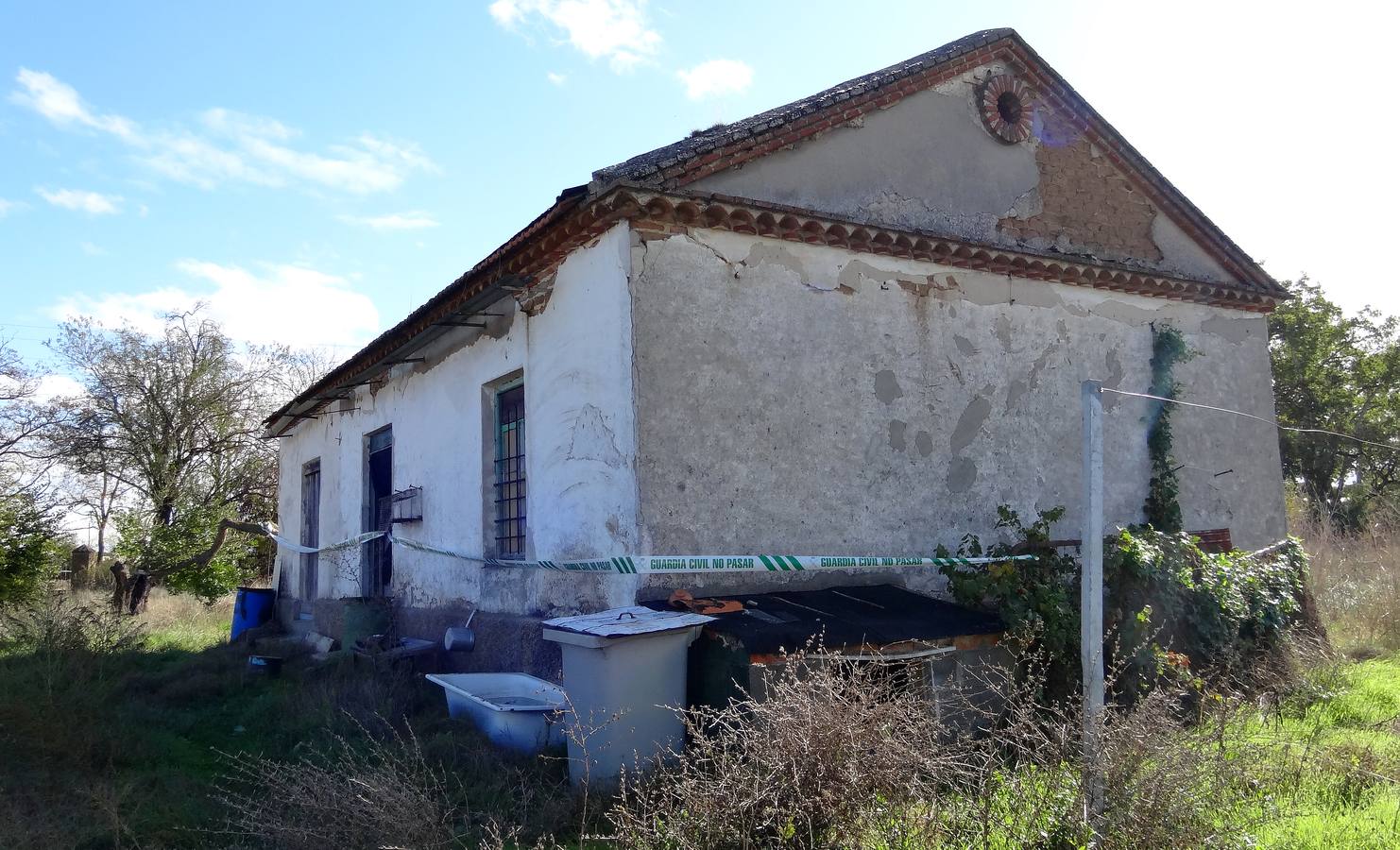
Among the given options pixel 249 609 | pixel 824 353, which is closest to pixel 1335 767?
pixel 824 353

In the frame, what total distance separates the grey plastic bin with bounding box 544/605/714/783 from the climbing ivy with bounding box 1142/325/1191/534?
6050 mm

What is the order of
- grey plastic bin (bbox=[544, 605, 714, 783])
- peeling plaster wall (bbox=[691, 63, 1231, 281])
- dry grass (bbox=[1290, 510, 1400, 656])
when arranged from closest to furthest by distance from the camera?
grey plastic bin (bbox=[544, 605, 714, 783]) < peeling plaster wall (bbox=[691, 63, 1231, 281]) < dry grass (bbox=[1290, 510, 1400, 656])

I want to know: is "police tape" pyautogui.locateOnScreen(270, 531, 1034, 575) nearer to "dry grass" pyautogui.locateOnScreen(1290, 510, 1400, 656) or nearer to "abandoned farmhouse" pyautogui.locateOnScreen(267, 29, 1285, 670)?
"abandoned farmhouse" pyautogui.locateOnScreen(267, 29, 1285, 670)

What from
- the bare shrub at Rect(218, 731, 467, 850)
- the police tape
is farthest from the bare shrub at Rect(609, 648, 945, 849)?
the police tape

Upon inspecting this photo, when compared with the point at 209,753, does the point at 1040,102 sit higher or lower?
higher

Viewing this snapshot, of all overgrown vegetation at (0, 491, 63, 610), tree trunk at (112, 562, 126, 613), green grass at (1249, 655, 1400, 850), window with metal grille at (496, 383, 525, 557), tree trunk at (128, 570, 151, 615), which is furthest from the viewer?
tree trunk at (128, 570, 151, 615)

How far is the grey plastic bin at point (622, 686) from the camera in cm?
583

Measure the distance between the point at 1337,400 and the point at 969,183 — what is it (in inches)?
727

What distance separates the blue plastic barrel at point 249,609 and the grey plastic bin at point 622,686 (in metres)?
11.3

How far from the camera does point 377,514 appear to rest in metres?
13.1

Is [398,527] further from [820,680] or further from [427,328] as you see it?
[820,680]

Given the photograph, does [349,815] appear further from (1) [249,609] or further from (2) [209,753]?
(1) [249,609]

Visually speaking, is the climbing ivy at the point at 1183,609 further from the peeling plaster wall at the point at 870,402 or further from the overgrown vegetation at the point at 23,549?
the overgrown vegetation at the point at 23,549

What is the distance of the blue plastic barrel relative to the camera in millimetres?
15523
